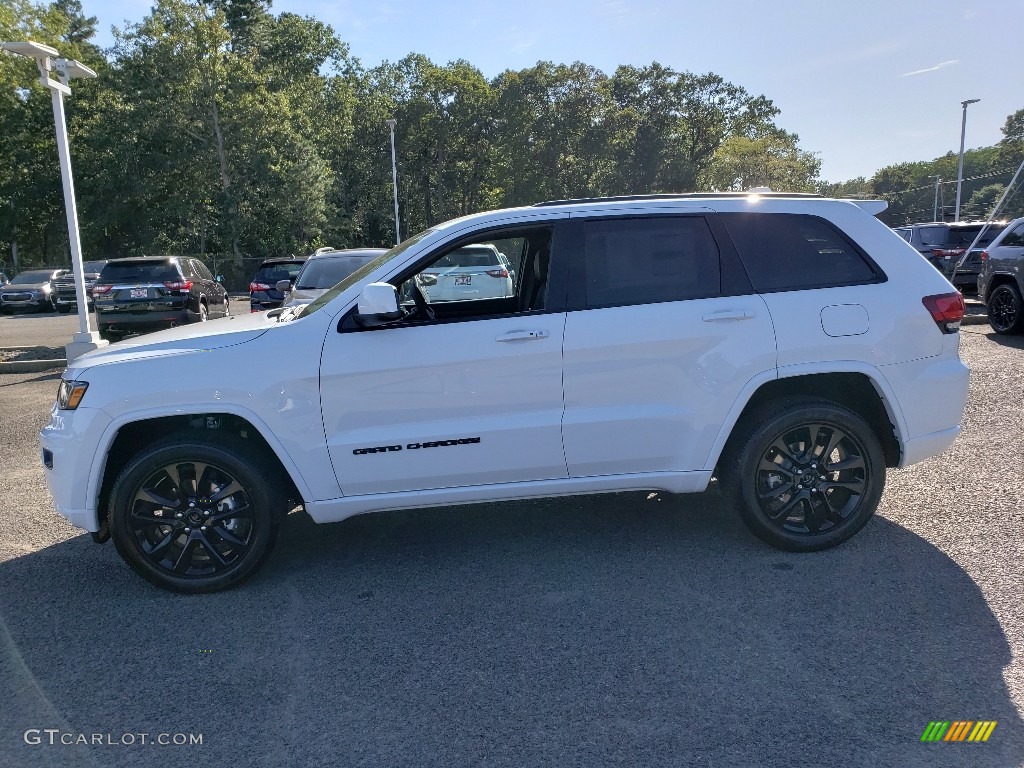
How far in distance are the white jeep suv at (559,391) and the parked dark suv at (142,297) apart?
973 cm

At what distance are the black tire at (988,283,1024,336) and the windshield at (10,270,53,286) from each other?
94.0 ft

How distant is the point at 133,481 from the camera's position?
13.2 ft

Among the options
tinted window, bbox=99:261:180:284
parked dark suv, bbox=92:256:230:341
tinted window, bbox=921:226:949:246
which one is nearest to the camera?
parked dark suv, bbox=92:256:230:341

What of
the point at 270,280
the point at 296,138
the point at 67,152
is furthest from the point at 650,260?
the point at 296,138

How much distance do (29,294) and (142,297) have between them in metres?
16.9

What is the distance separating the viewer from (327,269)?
11.5m

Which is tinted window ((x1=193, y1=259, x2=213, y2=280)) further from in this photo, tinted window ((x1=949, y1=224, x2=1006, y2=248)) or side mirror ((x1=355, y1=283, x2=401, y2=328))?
tinted window ((x1=949, y1=224, x2=1006, y2=248))

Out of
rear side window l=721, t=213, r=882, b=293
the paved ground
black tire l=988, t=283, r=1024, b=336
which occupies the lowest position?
the paved ground

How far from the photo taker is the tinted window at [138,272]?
13.6 metres

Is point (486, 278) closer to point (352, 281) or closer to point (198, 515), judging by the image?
point (352, 281)

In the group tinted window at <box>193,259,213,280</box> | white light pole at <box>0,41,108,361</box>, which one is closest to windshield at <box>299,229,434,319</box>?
white light pole at <box>0,41,108,361</box>

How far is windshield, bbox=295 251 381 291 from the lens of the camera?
1123cm

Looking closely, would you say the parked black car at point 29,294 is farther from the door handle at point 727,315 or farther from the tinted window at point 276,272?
the door handle at point 727,315

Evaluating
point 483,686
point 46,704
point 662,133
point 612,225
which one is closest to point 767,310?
point 612,225
